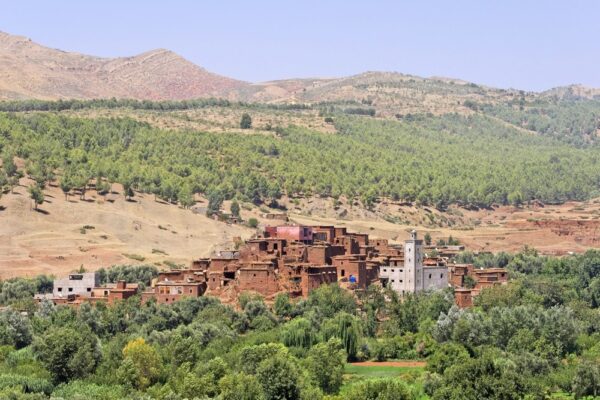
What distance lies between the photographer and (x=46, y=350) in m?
57.0

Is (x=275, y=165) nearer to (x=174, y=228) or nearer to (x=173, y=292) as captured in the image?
(x=174, y=228)

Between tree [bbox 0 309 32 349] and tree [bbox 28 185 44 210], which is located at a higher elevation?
tree [bbox 28 185 44 210]

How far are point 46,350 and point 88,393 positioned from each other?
5.25 m

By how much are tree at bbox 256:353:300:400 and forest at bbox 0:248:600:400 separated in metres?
0.05

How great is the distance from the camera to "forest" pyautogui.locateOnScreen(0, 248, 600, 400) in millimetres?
51438

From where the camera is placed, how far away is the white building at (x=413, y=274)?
255 ft

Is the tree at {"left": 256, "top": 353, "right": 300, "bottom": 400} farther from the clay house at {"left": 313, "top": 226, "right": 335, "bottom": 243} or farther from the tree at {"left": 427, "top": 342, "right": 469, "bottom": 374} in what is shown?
the clay house at {"left": 313, "top": 226, "right": 335, "bottom": 243}

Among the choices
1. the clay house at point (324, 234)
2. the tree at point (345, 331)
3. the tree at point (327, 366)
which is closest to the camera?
the tree at point (327, 366)

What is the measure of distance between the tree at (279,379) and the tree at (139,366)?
507cm

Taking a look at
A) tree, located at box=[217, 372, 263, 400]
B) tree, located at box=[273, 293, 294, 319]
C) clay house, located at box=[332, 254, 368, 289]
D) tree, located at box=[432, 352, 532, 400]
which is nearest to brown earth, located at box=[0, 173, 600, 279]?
clay house, located at box=[332, 254, 368, 289]

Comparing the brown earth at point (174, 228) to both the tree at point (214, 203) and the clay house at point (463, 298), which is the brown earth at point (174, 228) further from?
the clay house at point (463, 298)

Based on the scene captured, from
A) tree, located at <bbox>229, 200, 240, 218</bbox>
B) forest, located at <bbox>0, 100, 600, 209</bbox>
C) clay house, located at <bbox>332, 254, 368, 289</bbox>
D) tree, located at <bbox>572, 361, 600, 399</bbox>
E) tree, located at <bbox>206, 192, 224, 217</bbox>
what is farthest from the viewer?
forest, located at <bbox>0, 100, 600, 209</bbox>

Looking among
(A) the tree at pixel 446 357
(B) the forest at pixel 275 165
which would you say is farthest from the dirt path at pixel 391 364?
(B) the forest at pixel 275 165

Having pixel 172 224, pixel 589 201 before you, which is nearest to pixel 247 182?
pixel 172 224
